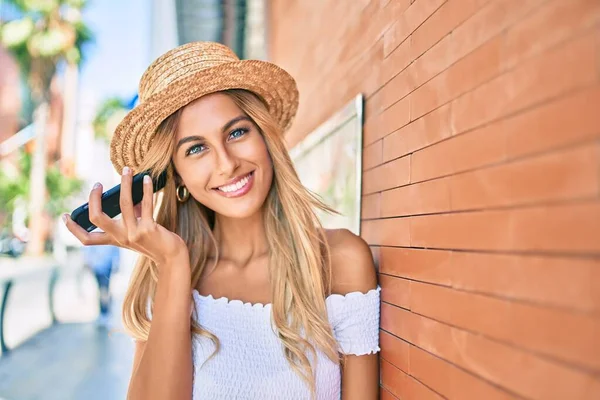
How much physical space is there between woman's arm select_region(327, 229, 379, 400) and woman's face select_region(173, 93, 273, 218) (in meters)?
0.40

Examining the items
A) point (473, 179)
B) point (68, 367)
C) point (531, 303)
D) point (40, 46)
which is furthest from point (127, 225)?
point (40, 46)

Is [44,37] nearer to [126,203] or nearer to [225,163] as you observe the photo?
[126,203]

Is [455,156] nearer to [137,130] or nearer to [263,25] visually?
[137,130]

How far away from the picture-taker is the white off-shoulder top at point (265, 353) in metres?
1.87

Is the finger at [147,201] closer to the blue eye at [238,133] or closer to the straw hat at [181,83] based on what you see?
the straw hat at [181,83]

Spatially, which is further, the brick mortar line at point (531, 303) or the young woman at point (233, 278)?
the young woman at point (233, 278)

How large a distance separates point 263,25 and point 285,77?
3.77m

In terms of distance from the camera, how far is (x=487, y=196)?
1.05 m

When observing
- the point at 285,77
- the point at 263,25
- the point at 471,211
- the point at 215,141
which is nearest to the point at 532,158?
the point at 471,211

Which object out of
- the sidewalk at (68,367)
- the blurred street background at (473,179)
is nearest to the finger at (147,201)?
the blurred street background at (473,179)

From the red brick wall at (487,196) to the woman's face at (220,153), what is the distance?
1.49 ft

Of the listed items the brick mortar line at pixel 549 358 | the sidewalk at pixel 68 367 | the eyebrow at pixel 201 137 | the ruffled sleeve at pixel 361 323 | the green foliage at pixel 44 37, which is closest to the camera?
the brick mortar line at pixel 549 358

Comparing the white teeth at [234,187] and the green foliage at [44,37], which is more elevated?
the green foliage at [44,37]

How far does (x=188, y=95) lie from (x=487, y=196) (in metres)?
1.22
